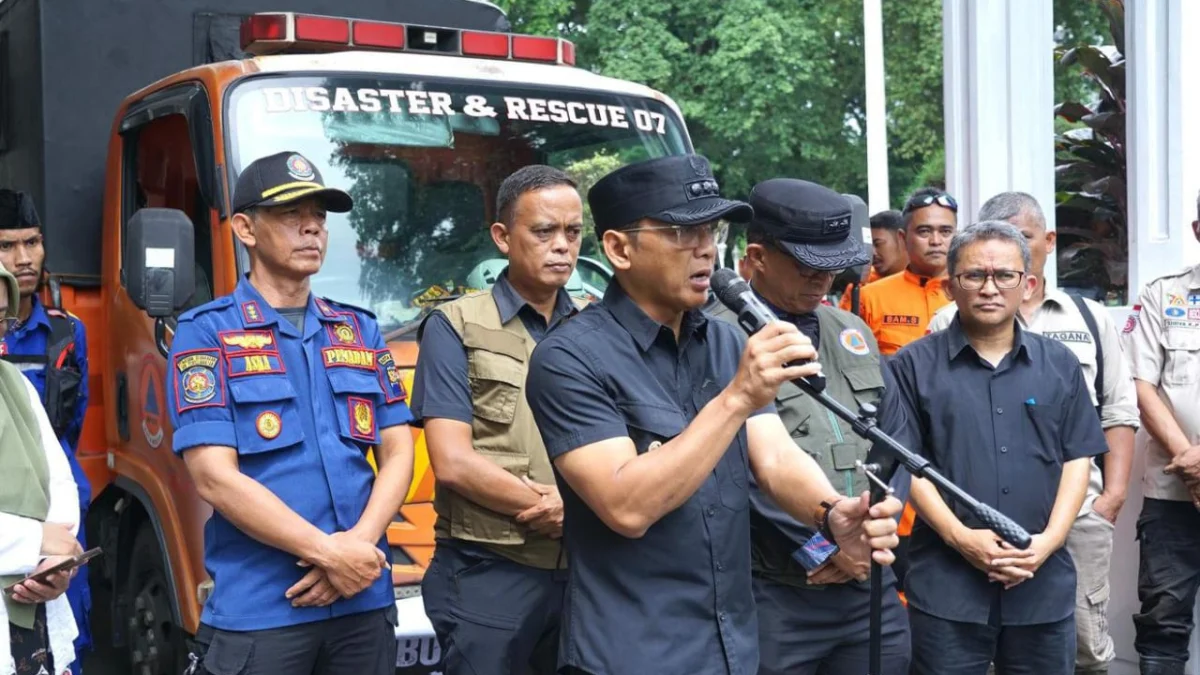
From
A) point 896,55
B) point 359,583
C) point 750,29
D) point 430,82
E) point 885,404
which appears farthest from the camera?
point 896,55

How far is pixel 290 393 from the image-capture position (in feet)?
12.3

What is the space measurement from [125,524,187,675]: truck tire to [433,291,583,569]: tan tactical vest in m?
1.53

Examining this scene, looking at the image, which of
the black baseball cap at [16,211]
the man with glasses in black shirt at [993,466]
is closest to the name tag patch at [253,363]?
the man with glasses in black shirt at [993,466]

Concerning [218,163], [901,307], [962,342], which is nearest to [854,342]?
[962,342]

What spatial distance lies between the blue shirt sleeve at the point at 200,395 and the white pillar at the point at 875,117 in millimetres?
10176

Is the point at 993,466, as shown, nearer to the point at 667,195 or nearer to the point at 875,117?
the point at 667,195

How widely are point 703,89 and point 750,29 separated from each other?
1.45 m

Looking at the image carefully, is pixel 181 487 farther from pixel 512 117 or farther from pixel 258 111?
pixel 512 117

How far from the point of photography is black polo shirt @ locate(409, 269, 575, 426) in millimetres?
4004

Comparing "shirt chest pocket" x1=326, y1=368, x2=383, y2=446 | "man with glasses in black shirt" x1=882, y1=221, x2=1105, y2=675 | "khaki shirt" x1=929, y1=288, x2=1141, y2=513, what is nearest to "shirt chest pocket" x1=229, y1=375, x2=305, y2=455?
"shirt chest pocket" x1=326, y1=368, x2=383, y2=446

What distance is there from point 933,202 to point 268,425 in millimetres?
4090

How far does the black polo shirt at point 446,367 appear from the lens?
4.00m

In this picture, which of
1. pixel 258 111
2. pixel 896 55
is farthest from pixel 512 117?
pixel 896 55

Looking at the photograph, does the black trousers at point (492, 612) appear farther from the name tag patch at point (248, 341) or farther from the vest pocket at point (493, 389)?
the name tag patch at point (248, 341)
